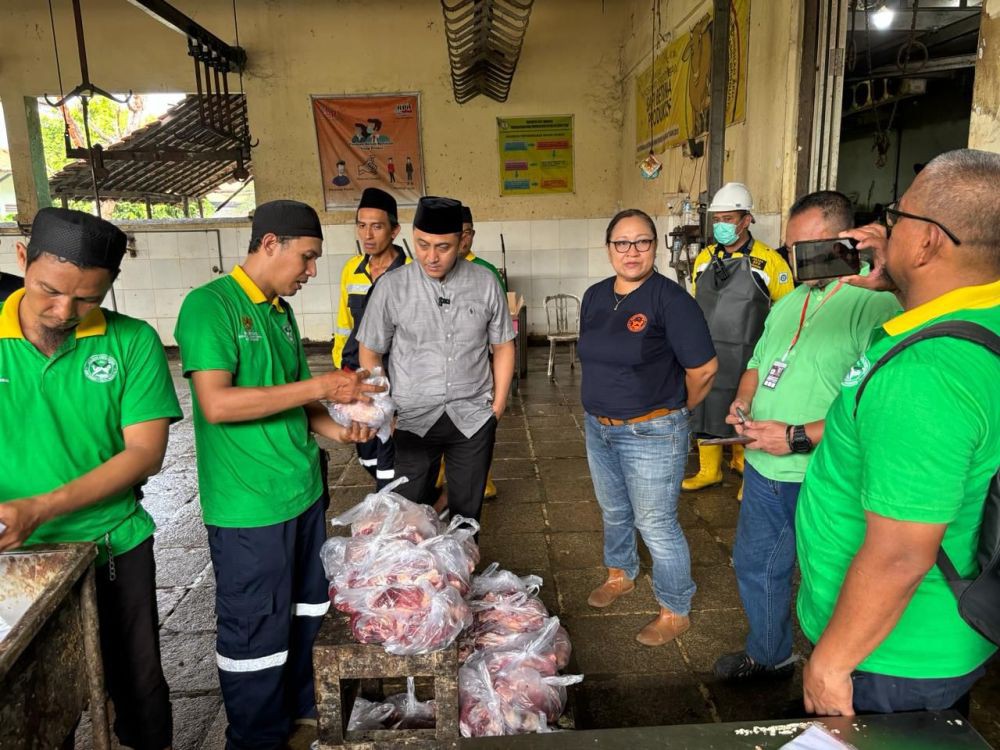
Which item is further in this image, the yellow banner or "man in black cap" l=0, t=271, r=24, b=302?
the yellow banner

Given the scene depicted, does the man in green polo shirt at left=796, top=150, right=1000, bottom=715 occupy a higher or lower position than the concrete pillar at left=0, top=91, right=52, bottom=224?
lower

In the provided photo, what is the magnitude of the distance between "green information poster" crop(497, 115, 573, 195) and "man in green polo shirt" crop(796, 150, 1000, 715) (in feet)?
24.9

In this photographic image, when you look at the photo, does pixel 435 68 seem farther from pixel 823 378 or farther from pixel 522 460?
pixel 823 378

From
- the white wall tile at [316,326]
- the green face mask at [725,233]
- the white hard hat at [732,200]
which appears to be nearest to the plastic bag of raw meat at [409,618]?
the green face mask at [725,233]

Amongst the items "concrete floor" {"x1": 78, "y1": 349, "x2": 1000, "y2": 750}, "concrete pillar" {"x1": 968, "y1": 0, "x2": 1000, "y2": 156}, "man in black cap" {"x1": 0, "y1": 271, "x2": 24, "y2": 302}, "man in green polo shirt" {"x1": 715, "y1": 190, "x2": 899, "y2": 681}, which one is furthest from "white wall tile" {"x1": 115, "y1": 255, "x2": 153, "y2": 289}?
"concrete pillar" {"x1": 968, "y1": 0, "x2": 1000, "y2": 156}

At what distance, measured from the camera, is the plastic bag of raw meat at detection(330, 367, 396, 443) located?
2191 mm

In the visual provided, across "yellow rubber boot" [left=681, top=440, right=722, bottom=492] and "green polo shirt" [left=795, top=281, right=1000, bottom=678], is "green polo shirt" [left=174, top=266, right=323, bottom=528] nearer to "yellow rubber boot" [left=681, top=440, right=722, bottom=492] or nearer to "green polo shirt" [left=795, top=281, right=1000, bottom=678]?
"green polo shirt" [left=795, top=281, right=1000, bottom=678]

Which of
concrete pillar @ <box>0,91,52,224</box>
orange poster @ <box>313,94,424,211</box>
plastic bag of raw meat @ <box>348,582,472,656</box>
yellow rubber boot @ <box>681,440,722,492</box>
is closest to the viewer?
plastic bag of raw meat @ <box>348,582,472,656</box>

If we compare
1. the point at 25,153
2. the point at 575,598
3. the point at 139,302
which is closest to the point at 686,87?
the point at 575,598

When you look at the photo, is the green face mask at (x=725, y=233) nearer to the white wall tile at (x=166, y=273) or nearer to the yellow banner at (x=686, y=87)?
the yellow banner at (x=686, y=87)

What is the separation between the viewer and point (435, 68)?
26.9 feet

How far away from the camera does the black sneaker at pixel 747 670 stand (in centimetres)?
238

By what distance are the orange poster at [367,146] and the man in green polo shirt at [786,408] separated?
22.5 ft

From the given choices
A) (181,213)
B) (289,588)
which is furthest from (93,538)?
(181,213)
